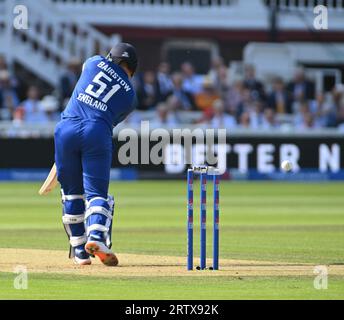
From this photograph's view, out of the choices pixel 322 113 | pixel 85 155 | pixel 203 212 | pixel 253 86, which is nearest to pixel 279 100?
pixel 253 86

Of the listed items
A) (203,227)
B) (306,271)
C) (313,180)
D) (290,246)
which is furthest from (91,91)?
(313,180)

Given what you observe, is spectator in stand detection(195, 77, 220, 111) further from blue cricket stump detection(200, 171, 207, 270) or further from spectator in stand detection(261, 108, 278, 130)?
blue cricket stump detection(200, 171, 207, 270)

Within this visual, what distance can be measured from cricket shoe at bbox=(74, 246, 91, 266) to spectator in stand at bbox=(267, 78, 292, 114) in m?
17.6

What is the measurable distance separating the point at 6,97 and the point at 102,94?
1592 centimetres

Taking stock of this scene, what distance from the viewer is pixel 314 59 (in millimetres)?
33312

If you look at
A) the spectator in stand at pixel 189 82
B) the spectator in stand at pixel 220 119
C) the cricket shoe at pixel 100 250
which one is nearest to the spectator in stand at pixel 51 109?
the spectator in stand at pixel 189 82

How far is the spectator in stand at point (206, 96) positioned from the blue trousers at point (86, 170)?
17139 mm

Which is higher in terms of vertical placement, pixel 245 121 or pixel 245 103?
pixel 245 103

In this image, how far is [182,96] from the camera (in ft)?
91.1

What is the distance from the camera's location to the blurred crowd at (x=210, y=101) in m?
26.2

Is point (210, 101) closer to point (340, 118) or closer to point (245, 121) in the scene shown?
point (245, 121)

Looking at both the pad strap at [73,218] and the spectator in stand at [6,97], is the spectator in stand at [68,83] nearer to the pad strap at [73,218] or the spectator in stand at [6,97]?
the spectator in stand at [6,97]

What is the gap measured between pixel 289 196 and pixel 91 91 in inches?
458

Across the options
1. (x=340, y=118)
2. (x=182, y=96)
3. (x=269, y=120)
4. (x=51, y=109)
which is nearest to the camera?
(x=51, y=109)
